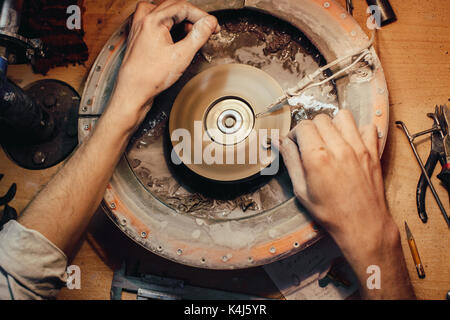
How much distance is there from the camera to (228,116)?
1448 millimetres

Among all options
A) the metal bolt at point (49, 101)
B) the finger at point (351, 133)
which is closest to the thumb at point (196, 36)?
the finger at point (351, 133)

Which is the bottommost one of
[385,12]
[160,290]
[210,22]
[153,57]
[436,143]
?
[160,290]

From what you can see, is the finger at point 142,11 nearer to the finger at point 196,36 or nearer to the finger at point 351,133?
the finger at point 196,36

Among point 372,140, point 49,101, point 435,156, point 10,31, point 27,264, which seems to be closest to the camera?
point 27,264

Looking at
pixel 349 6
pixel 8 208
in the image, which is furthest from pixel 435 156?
pixel 8 208

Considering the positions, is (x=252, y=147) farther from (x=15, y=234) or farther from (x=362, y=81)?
(x=15, y=234)

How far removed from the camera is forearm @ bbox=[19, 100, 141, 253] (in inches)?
43.3

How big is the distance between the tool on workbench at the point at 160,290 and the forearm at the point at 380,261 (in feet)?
1.52

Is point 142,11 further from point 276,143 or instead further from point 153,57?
point 276,143

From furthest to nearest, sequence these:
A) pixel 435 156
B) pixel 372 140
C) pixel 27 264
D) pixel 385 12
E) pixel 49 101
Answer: pixel 49 101
pixel 385 12
pixel 435 156
pixel 372 140
pixel 27 264

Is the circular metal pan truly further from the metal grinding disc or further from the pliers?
the pliers

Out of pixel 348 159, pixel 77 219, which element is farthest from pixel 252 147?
pixel 77 219

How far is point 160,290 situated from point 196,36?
40.5 inches

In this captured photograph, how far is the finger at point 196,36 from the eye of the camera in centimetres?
120
